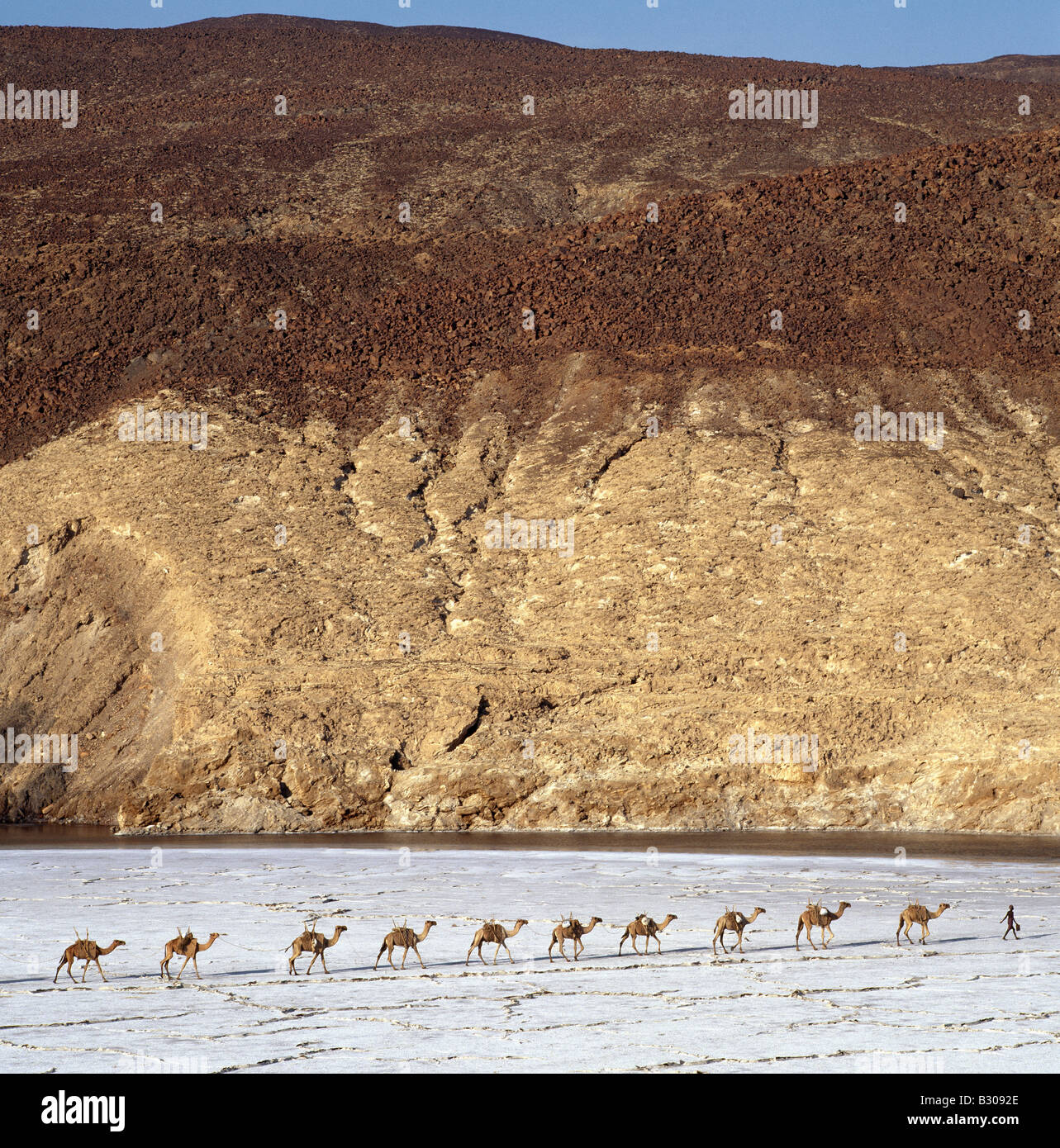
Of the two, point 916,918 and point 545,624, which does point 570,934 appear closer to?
point 916,918

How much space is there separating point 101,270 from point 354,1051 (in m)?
45.2

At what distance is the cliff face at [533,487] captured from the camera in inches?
1085

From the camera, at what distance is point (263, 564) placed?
33.5 meters

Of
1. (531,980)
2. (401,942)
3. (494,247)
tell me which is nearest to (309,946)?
(401,942)

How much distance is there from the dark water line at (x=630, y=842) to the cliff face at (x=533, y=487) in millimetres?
986

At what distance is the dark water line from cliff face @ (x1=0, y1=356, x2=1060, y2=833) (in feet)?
3.20

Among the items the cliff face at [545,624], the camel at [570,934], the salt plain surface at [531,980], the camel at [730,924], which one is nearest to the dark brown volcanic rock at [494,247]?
the cliff face at [545,624]

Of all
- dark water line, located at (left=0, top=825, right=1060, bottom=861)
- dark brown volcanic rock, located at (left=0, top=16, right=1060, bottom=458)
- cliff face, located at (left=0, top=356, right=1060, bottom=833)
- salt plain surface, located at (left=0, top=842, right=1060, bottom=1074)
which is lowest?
dark water line, located at (left=0, top=825, right=1060, bottom=861)

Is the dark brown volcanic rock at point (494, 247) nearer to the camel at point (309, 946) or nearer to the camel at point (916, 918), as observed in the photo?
the camel at point (916, 918)

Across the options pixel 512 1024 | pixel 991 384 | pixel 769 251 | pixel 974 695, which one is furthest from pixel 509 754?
pixel 769 251

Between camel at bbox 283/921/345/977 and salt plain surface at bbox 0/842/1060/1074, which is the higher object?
camel at bbox 283/921/345/977

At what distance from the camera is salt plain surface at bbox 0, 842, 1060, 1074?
8766 mm

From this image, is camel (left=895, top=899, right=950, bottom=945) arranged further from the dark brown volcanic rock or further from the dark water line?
the dark brown volcanic rock

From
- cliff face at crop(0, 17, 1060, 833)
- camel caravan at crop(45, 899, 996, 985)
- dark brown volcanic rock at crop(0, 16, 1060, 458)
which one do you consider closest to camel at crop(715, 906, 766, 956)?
camel caravan at crop(45, 899, 996, 985)
